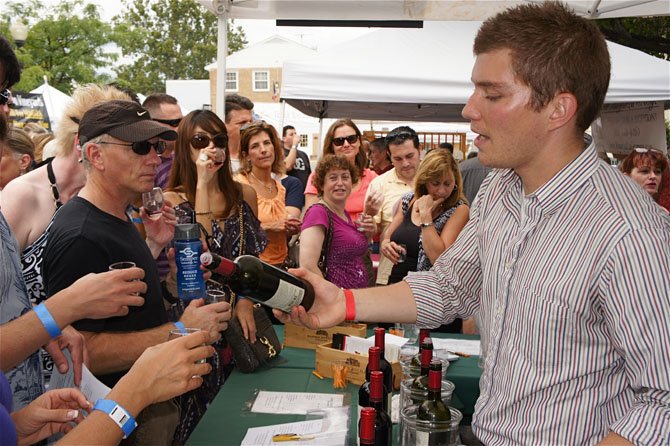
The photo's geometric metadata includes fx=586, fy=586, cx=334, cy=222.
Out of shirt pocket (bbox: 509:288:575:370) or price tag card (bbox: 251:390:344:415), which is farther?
price tag card (bbox: 251:390:344:415)

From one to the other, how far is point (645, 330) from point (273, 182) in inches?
161

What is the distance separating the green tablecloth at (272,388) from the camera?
2.30 metres

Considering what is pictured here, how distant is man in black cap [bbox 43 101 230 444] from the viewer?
2268 mm

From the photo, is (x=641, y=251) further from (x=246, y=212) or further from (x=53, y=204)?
(x=53, y=204)

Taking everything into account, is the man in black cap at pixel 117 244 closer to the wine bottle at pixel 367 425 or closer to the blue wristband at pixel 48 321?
the blue wristband at pixel 48 321

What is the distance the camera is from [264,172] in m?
5.04

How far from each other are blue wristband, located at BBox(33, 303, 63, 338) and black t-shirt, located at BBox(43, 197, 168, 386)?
1.47ft

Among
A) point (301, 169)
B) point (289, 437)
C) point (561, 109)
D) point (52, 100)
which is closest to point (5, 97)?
point (289, 437)

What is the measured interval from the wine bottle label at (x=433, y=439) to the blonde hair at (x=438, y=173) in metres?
2.76

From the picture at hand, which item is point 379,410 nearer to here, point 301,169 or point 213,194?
point 213,194

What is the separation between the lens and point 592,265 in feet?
5.06

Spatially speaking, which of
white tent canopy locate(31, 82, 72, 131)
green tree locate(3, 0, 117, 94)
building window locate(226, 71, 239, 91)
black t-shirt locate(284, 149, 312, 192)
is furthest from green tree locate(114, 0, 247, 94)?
black t-shirt locate(284, 149, 312, 192)

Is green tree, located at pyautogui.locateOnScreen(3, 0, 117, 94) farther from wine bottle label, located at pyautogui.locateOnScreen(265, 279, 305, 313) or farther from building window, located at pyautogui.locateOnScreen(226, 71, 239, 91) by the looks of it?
wine bottle label, located at pyautogui.locateOnScreen(265, 279, 305, 313)

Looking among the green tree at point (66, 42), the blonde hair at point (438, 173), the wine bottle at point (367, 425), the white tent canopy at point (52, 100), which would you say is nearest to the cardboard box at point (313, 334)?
the wine bottle at point (367, 425)
